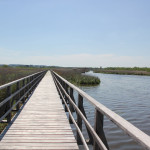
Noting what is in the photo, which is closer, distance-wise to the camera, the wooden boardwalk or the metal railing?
the wooden boardwalk

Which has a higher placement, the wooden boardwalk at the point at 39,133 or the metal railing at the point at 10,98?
the metal railing at the point at 10,98

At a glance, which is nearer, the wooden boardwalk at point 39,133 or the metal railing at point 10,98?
the wooden boardwalk at point 39,133

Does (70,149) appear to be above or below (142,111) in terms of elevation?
above

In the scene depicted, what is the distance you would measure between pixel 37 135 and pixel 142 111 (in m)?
8.71

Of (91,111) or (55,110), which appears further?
(91,111)

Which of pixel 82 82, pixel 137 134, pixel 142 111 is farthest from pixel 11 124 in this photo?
pixel 82 82

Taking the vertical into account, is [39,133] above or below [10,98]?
below

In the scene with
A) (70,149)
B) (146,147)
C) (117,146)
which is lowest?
(117,146)

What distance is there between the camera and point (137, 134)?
1639mm

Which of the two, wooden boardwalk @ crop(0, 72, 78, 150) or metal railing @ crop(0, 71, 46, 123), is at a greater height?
metal railing @ crop(0, 71, 46, 123)

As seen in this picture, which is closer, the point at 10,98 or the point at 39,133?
the point at 39,133

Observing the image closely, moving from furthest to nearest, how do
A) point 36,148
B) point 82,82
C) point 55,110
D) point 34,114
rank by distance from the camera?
1. point 82,82
2. point 55,110
3. point 34,114
4. point 36,148

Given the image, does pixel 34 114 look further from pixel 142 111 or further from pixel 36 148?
pixel 142 111

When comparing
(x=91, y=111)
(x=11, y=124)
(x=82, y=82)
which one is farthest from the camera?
(x=82, y=82)
